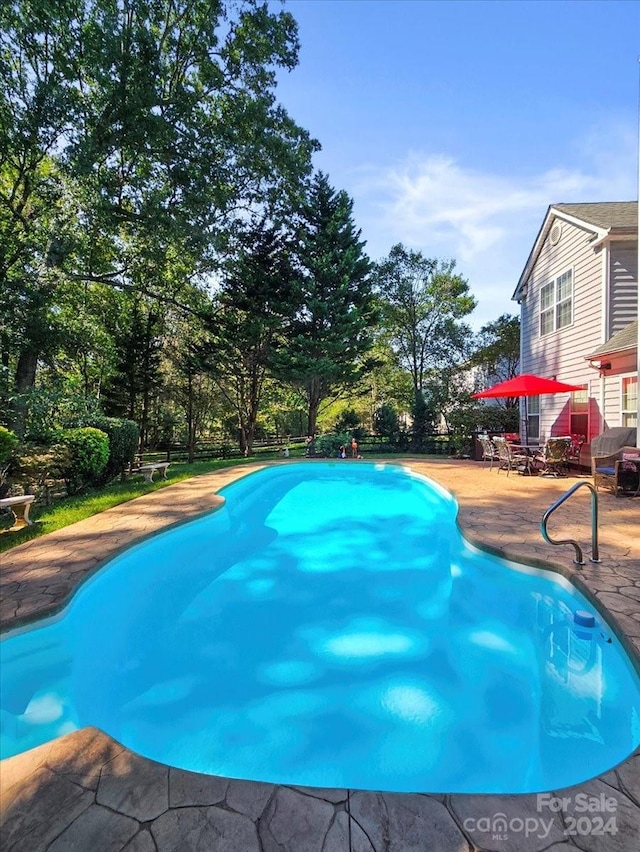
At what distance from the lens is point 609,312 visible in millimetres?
9594

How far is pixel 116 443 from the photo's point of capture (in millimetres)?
9953

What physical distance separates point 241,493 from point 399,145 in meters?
12.2

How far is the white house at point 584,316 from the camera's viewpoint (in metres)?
9.16

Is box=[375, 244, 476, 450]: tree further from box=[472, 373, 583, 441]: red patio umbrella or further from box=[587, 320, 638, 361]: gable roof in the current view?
box=[587, 320, 638, 361]: gable roof

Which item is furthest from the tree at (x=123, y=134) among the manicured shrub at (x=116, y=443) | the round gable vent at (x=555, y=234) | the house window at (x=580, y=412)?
the house window at (x=580, y=412)

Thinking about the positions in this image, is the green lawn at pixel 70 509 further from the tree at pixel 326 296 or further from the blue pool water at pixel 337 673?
the tree at pixel 326 296

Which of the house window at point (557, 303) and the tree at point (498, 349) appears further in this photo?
the tree at point (498, 349)

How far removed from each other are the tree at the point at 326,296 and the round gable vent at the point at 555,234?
727 centimetres

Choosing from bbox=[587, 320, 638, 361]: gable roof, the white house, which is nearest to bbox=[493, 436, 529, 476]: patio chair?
the white house

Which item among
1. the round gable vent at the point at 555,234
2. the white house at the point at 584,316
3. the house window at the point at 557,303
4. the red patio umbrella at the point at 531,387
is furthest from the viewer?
the round gable vent at the point at 555,234

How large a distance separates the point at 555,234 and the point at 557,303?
7.01 feet

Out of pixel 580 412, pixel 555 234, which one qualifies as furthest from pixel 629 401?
pixel 555 234

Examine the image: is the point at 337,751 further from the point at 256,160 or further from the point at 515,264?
the point at 515,264

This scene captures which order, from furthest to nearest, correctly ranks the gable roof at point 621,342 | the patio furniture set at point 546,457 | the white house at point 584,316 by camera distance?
the patio furniture set at point 546,457, the white house at point 584,316, the gable roof at point 621,342
